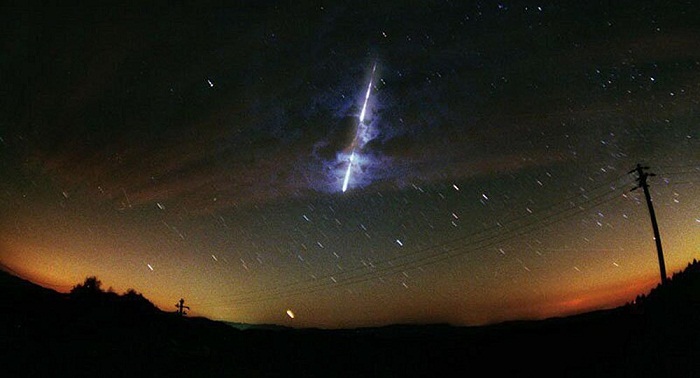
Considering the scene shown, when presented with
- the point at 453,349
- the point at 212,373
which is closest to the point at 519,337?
the point at 453,349

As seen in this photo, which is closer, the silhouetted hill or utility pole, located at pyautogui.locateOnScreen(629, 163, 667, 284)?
the silhouetted hill

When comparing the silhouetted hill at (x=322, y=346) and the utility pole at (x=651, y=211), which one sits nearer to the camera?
the silhouetted hill at (x=322, y=346)

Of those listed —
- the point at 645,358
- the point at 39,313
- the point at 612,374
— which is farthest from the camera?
the point at 39,313

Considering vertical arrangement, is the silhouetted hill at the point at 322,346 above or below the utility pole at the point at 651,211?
below

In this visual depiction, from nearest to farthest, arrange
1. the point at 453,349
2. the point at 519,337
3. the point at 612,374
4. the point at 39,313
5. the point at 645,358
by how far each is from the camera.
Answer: the point at 645,358 → the point at 612,374 → the point at 39,313 → the point at 519,337 → the point at 453,349

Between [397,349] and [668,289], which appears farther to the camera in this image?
[397,349]

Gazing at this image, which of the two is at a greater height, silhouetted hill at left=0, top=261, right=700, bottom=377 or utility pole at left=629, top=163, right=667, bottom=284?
utility pole at left=629, top=163, right=667, bottom=284

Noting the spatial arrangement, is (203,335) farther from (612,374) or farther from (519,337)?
(612,374)

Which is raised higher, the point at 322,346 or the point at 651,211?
the point at 651,211
